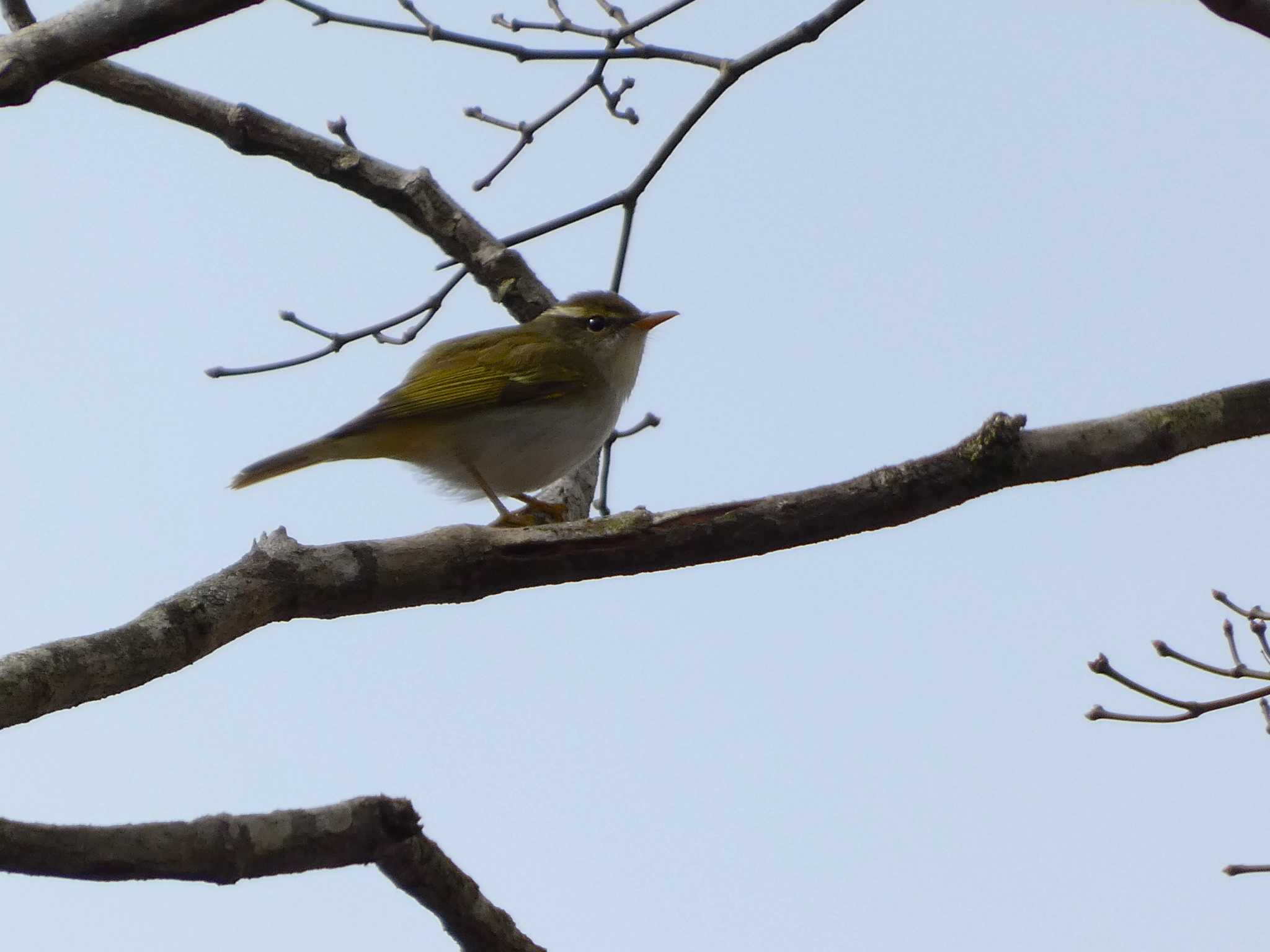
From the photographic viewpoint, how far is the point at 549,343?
7074mm

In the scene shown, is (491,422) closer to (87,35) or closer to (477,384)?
(477,384)

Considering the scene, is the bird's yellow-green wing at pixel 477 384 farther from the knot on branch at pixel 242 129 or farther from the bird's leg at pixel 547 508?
the knot on branch at pixel 242 129

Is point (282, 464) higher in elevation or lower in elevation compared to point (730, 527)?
higher

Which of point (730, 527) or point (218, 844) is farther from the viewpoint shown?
point (730, 527)

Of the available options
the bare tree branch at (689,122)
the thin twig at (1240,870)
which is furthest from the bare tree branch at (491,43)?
the thin twig at (1240,870)

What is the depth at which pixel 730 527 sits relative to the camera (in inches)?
137

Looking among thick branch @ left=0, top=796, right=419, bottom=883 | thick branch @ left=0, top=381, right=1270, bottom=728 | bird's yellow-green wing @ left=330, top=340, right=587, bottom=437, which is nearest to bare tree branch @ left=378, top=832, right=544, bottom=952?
thick branch @ left=0, top=796, right=419, bottom=883

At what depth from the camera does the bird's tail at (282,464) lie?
Result: 239 inches

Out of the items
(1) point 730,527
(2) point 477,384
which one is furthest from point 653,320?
(1) point 730,527

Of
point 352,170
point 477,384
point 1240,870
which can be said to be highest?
point 352,170

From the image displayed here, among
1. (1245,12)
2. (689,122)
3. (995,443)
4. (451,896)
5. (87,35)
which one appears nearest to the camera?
(451,896)

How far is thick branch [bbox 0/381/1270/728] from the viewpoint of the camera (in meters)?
3.29

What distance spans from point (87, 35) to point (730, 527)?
205 centimetres

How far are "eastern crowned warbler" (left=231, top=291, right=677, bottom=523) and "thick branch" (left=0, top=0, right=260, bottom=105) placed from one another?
3030 millimetres
